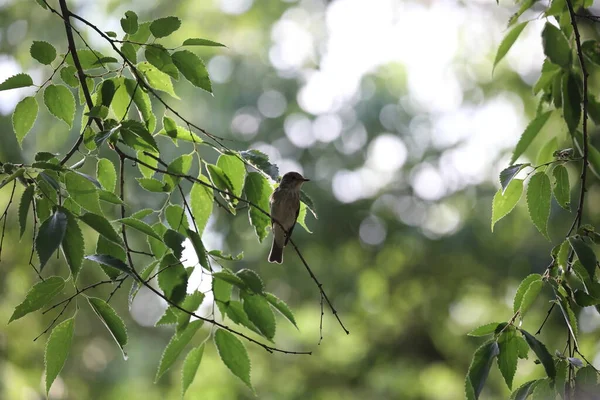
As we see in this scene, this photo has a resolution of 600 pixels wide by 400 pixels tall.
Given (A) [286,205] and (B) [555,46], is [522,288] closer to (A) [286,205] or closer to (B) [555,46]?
(B) [555,46]

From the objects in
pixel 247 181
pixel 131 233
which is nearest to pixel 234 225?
pixel 131 233

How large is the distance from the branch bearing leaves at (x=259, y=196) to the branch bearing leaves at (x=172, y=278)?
13.4 inches

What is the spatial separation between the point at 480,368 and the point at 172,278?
2.34 ft

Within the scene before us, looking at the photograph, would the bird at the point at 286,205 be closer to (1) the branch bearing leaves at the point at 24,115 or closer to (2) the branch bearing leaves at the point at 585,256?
(1) the branch bearing leaves at the point at 24,115

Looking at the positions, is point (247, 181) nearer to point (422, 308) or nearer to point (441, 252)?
point (441, 252)

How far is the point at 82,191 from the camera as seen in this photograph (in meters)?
1.57

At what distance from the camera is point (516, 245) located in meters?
8.48

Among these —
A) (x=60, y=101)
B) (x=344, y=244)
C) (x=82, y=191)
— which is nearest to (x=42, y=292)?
(x=82, y=191)

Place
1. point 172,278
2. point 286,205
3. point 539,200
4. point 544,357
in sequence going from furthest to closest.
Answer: point 286,205 → point 539,200 → point 172,278 → point 544,357

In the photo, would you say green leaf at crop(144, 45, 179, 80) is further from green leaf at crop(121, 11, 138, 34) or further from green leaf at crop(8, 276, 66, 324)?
green leaf at crop(8, 276, 66, 324)

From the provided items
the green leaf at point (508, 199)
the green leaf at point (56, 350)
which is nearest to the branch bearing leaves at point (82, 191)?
the green leaf at point (56, 350)

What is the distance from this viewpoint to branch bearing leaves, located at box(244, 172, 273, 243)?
192 cm

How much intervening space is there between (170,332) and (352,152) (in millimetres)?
3240

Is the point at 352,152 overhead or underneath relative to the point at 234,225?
overhead
